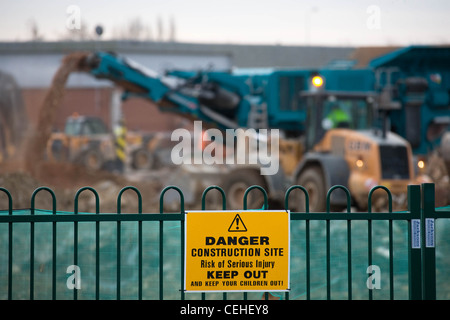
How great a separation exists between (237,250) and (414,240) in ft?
4.46

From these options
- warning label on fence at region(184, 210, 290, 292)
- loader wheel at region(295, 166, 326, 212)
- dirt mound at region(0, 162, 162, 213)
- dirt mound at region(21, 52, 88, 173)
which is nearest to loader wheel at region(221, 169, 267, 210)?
loader wheel at region(295, 166, 326, 212)

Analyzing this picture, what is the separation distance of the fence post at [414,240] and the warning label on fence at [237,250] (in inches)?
37.9

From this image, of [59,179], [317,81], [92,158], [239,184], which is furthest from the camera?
[92,158]

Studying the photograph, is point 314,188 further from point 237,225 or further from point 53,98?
point 53,98

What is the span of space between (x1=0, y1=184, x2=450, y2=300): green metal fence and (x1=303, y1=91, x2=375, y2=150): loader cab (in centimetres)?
753

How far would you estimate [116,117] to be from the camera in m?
37.7

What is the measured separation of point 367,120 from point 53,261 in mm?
9214

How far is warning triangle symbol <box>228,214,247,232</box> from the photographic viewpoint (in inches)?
209

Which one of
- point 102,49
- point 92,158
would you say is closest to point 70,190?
point 92,158

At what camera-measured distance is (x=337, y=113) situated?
13.7 meters

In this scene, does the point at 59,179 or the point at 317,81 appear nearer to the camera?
the point at 317,81

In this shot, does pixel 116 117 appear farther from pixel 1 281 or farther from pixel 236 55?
pixel 1 281

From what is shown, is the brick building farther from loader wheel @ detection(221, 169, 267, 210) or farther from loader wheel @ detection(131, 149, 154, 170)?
loader wheel @ detection(221, 169, 267, 210)
